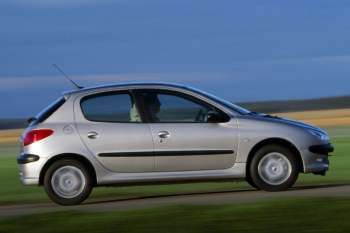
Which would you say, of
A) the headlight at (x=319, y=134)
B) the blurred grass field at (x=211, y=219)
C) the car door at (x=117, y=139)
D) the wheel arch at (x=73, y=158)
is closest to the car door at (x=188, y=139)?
the car door at (x=117, y=139)

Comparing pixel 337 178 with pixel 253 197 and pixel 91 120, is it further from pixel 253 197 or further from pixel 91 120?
pixel 91 120

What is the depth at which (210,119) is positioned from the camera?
41.8 ft

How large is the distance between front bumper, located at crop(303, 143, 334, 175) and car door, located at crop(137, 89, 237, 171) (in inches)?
38.7

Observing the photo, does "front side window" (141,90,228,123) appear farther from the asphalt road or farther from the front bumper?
the front bumper

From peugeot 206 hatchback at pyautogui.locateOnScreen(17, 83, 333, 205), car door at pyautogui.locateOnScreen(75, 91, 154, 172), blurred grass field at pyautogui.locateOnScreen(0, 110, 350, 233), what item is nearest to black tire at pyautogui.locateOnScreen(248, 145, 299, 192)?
peugeot 206 hatchback at pyautogui.locateOnScreen(17, 83, 333, 205)

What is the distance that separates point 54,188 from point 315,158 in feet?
11.4

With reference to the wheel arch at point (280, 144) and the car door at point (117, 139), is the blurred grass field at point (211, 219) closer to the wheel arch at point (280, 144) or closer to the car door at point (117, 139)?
the car door at point (117, 139)

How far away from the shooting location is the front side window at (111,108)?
12727mm

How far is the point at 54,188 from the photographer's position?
493 inches

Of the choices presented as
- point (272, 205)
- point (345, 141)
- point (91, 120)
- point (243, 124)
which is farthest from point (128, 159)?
point (345, 141)

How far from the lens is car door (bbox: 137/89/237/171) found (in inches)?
497

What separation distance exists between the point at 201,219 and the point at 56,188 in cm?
392

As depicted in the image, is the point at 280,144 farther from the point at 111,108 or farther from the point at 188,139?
the point at 111,108

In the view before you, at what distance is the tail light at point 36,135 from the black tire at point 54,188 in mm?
382
